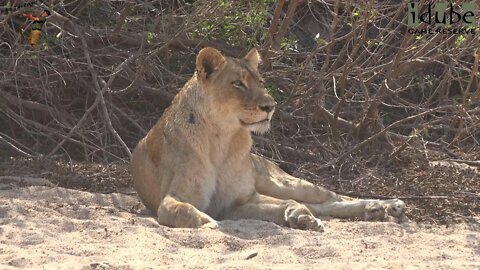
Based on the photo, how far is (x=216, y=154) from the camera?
20.6 ft

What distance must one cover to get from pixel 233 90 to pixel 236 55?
2532 mm

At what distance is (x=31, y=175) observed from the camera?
7531mm

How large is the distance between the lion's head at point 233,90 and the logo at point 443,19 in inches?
76.3

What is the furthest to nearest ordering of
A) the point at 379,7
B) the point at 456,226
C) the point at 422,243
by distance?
the point at 379,7 < the point at 456,226 < the point at 422,243

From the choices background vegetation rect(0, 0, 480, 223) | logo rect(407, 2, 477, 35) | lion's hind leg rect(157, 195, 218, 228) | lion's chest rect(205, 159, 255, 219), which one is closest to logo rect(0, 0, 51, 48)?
background vegetation rect(0, 0, 480, 223)

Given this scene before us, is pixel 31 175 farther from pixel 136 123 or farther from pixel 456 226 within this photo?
pixel 456 226

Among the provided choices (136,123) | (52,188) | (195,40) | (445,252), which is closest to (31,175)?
(52,188)

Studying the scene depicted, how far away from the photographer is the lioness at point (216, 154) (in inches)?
239

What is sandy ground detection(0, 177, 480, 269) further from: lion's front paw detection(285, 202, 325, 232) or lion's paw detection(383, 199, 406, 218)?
lion's paw detection(383, 199, 406, 218)

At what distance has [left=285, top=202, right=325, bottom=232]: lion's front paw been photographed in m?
5.82

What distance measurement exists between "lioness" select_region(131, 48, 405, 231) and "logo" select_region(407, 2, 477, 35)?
174cm

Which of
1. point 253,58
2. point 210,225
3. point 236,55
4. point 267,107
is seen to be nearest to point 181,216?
point 210,225

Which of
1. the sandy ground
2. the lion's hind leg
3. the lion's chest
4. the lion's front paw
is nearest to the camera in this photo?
the sandy ground

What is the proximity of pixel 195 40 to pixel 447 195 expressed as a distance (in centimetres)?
264
